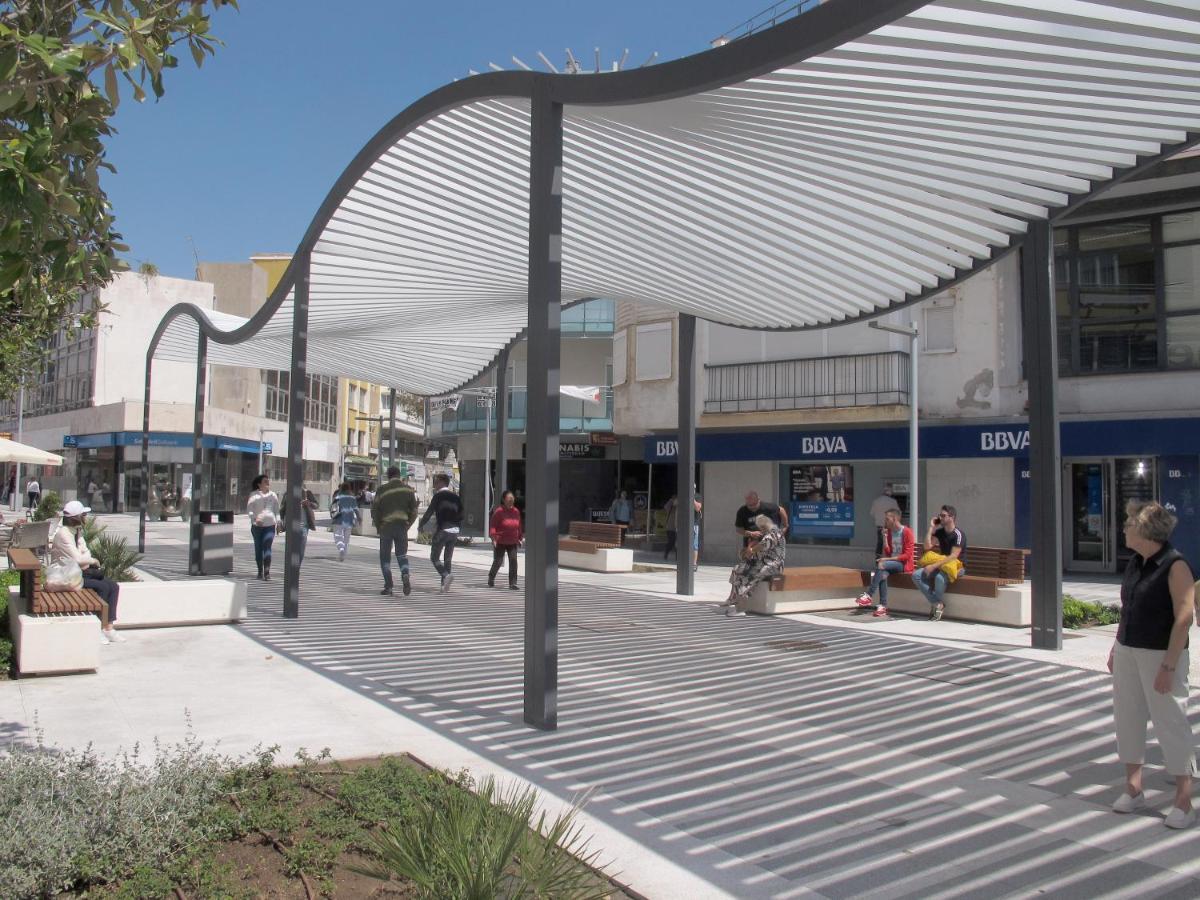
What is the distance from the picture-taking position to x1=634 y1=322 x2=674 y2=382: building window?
80.8 feet

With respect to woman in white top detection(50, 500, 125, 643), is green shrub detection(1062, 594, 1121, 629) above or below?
below

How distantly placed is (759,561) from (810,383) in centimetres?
1120

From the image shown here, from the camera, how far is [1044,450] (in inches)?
373

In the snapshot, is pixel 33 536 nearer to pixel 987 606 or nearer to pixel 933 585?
pixel 933 585

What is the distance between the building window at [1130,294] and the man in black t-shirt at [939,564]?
918cm

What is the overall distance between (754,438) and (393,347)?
9774mm

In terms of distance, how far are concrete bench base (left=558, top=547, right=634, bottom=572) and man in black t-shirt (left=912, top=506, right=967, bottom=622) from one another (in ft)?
25.6

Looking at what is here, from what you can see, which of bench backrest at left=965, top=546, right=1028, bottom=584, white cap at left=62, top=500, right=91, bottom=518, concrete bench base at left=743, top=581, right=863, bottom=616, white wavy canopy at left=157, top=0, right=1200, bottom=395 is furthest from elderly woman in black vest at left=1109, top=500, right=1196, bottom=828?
white cap at left=62, top=500, right=91, bottom=518

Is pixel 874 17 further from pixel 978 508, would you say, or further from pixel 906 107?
pixel 978 508

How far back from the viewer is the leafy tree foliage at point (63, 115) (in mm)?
3340

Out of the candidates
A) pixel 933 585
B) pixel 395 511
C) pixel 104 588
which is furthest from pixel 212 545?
pixel 933 585

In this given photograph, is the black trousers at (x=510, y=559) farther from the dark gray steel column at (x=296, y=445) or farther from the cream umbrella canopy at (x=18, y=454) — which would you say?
the cream umbrella canopy at (x=18, y=454)

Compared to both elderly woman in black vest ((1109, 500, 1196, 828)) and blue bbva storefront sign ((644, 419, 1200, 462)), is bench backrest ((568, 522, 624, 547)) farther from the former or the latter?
elderly woman in black vest ((1109, 500, 1196, 828))

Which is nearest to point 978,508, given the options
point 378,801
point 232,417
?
point 378,801
